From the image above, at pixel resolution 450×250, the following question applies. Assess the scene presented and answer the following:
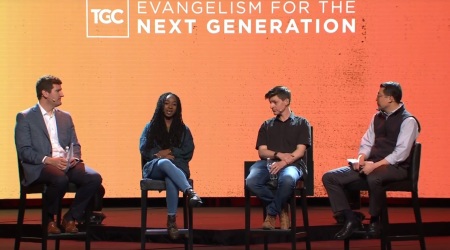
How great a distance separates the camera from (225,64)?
7887mm

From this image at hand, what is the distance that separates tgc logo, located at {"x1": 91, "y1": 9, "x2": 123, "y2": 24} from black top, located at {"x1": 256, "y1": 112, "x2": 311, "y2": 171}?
2.50 m

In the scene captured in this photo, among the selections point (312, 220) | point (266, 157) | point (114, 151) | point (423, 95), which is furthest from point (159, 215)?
point (423, 95)

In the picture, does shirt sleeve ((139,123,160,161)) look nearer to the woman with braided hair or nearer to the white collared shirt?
the woman with braided hair

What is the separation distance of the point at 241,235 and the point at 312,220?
2.96 ft

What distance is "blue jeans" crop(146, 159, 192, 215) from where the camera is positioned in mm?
5680

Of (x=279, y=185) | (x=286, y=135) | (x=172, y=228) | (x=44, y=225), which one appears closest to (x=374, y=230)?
(x=279, y=185)

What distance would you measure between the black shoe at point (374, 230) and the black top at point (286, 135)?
0.61 m

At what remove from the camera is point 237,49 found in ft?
25.8

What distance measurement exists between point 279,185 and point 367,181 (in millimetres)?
576

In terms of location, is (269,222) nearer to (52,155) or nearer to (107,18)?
(52,155)

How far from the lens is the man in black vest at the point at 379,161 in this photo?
5.57 metres

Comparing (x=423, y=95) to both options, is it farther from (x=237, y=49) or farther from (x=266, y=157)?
(x=266, y=157)

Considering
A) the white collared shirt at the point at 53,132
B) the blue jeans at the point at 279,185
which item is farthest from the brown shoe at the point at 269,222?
the white collared shirt at the point at 53,132

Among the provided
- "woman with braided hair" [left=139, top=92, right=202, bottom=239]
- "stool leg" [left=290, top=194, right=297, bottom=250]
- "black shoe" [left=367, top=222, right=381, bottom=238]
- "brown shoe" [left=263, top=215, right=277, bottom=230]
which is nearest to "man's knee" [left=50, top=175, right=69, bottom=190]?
"woman with braided hair" [left=139, top=92, right=202, bottom=239]
